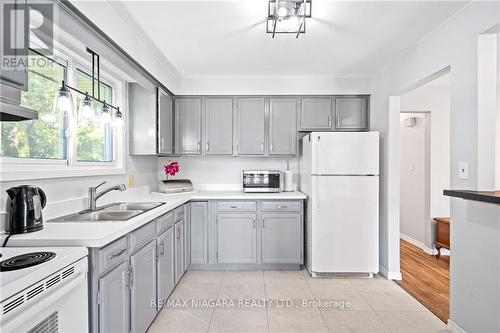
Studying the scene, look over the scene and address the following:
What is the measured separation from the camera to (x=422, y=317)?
2.32m

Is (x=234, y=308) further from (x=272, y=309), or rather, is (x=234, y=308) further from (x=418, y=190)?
(x=418, y=190)

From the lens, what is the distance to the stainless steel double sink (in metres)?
1.89

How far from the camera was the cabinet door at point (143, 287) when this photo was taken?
1.74 metres

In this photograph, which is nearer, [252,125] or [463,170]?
[463,170]

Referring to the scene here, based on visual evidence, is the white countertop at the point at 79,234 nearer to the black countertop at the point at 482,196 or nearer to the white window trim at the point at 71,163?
the white window trim at the point at 71,163

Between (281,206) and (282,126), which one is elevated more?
(282,126)

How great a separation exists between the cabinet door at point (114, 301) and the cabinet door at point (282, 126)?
2455mm

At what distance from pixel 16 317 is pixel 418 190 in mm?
4778

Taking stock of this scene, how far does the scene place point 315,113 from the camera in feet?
11.9

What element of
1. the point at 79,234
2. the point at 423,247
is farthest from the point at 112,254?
the point at 423,247

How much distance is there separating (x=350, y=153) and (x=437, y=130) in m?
1.96

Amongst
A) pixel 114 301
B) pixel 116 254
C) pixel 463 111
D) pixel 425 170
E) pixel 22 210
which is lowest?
pixel 114 301

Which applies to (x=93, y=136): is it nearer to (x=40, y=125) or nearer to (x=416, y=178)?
(x=40, y=125)

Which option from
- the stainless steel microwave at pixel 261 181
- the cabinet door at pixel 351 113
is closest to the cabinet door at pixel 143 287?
the stainless steel microwave at pixel 261 181
